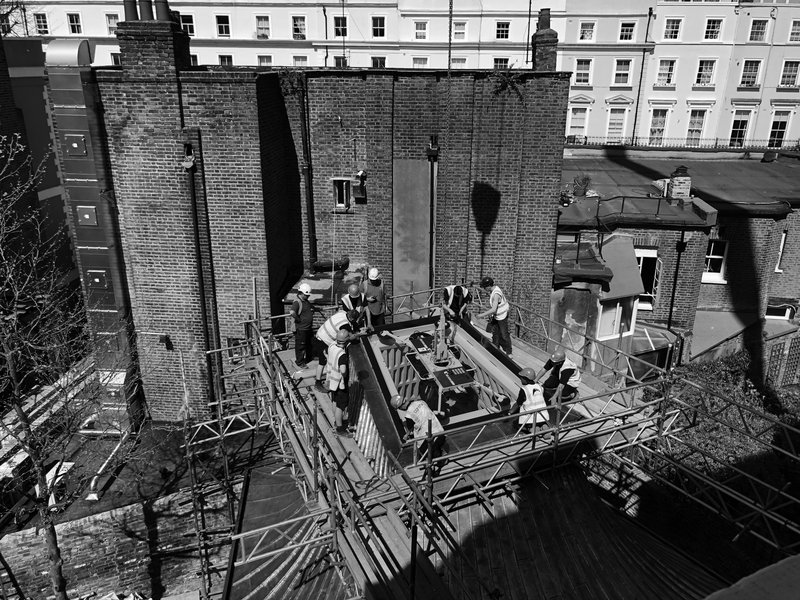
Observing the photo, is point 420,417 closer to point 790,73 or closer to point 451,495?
point 451,495

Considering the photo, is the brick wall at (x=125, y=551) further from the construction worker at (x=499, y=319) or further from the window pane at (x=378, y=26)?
the window pane at (x=378, y=26)

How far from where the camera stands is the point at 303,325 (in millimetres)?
13031

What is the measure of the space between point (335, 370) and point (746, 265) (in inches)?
718

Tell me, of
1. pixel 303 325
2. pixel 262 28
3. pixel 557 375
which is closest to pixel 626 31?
pixel 262 28

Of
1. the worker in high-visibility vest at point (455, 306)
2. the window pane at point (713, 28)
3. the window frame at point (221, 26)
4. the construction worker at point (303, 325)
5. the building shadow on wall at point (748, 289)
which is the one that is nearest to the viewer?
the construction worker at point (303, 325)

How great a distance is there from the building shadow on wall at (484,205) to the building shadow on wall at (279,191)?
184 inches

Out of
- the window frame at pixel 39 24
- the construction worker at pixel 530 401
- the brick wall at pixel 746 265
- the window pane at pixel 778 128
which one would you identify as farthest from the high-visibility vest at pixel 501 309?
the window frame at pixel 39 24

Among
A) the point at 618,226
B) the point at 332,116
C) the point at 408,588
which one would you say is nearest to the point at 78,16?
the point at 332,116

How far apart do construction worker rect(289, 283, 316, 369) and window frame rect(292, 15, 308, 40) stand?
132ft

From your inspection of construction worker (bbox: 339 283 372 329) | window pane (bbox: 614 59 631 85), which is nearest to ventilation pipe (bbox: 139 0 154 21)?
construction worker (bbox: 339 283 372 329)

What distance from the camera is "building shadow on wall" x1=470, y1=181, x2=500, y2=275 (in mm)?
15883

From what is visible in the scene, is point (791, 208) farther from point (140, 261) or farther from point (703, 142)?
point (703, 142)

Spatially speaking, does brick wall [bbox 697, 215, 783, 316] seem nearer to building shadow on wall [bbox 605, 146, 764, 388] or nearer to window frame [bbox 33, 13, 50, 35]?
building shadow on wall [bbox 605, 146, 764, 388]

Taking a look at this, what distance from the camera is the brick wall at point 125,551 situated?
12820 mm
